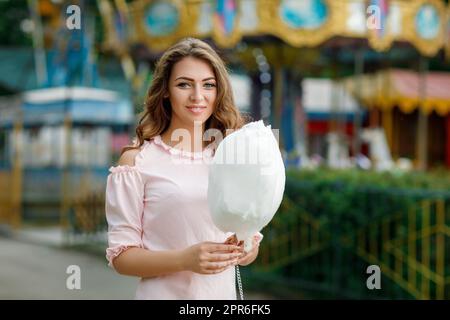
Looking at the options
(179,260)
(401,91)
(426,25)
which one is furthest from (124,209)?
(401,91)

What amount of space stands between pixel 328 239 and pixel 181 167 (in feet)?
17.5

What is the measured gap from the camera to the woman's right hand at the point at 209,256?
2215mm

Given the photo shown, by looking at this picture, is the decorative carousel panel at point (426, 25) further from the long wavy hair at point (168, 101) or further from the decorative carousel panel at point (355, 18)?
the long wavy hair at point (168, 101)

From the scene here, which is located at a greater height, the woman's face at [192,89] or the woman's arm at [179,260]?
the woman's face at [192,89]

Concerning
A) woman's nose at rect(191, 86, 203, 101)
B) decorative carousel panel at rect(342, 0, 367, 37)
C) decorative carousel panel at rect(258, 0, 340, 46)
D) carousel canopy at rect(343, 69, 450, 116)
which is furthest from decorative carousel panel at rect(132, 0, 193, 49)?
carousel canopy at rect(343, 69, 450, 116)

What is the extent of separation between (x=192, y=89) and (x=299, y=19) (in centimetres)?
840

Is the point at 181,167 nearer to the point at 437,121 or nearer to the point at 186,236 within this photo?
the point at 186,236

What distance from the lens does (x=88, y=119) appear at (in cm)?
1683

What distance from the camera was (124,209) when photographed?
237 centimetres

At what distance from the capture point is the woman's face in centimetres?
243

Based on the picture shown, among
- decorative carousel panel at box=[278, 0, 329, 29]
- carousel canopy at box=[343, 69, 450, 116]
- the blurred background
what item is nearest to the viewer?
the blurred background

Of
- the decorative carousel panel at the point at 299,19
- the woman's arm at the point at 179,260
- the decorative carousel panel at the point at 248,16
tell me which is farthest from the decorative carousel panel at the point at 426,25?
the woman's arm at the point at 179,260

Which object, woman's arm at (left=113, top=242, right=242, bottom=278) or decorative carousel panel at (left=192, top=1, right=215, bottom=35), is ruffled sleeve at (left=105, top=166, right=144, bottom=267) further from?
decorative carousel panel at (left=192, top=1, right=215, bottom=35)
